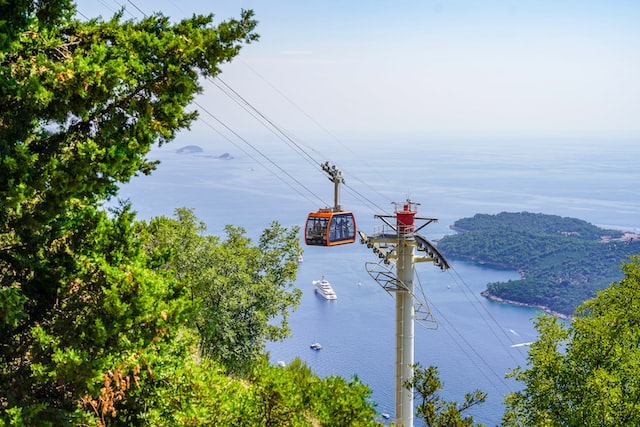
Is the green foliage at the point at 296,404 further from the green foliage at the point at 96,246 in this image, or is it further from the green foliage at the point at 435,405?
the green foliage at the point at 435,405

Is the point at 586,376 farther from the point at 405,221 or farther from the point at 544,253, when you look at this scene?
the point at 544,253

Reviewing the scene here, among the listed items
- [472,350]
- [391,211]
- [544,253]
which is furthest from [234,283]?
[391,211]

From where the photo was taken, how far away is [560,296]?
192 ft

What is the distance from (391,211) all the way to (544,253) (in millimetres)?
18751

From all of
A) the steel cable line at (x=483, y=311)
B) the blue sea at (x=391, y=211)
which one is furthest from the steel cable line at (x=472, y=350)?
the steel cable line at (x=483, y=311)

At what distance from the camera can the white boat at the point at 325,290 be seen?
5350 cm

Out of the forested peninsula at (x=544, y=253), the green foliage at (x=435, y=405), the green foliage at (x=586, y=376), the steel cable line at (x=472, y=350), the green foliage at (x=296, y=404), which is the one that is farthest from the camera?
the forested peninsula at (x=544, y=253)

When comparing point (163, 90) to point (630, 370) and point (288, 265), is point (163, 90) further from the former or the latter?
point (288, 265)

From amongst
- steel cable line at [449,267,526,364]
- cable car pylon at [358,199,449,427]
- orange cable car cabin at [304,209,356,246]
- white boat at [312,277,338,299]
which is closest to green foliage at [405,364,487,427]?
cable car pylon at [358,199,449,427]

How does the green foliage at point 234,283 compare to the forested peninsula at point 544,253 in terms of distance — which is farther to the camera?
the forested peninsula at point 544,253

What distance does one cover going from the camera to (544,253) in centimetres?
6800

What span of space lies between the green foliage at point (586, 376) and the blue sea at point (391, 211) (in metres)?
0.65

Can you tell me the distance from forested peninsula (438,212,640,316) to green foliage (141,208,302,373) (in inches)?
1820

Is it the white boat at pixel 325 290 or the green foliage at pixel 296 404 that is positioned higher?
the green foliage at pixel 296 404
